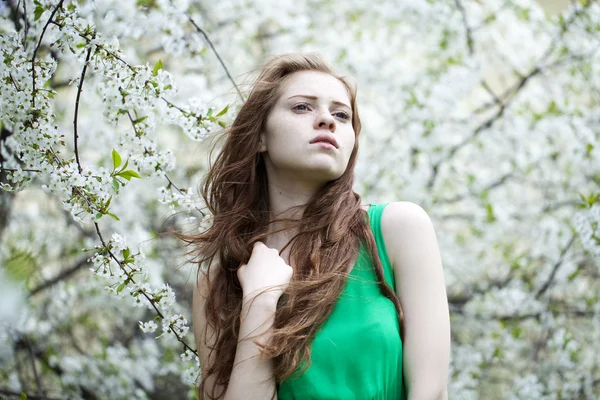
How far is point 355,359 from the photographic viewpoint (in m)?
1.72

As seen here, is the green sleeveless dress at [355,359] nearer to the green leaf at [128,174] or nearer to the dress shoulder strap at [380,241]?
the dress shoulder strap at [380,241]

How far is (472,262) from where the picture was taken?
14.3ft

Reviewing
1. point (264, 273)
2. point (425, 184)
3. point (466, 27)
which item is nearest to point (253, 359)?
point (264, 273)

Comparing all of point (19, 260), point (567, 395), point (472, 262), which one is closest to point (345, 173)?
point (19, 260)

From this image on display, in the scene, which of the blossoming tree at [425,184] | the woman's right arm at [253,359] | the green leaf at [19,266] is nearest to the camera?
the woman's right arm at [253,359]

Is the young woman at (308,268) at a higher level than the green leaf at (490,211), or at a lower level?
lower

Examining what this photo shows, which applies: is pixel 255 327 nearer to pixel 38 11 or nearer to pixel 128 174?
pixel 128 174

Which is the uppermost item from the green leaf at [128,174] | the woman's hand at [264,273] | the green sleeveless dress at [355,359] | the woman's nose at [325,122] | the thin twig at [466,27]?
the thin twig at [466,27]

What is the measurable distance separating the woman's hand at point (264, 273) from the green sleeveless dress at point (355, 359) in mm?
162

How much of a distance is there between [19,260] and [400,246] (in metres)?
1.32

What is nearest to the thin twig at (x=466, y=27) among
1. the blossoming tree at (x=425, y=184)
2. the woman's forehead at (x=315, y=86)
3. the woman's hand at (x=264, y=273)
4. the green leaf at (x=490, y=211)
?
the blossoming tree at (x=425, y=184)

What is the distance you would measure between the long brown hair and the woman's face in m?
0.05

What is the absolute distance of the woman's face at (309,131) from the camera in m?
1.89

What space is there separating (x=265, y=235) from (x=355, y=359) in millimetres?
473
